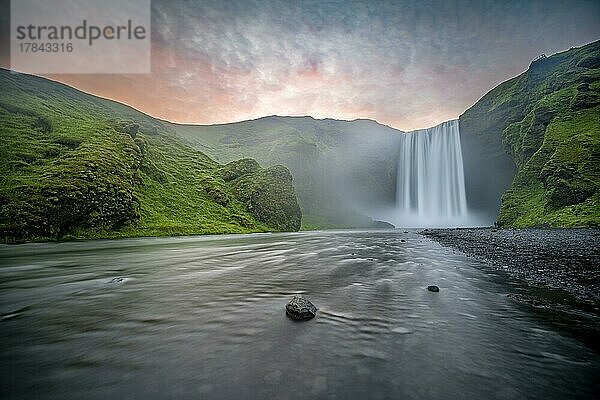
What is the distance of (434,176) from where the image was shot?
131750 mm

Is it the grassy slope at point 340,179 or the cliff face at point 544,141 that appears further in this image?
the grassy slope at point 340,179

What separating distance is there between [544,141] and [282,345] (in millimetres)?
82212

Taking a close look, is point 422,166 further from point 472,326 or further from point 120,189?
point 472,326

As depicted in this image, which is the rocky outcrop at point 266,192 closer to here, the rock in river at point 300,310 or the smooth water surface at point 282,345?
the smooth water surface at point 282,345

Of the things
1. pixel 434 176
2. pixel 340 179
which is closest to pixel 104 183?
pixel 434 176

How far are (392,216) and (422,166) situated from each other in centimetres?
5483

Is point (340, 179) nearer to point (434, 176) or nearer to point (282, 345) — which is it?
point (434, 176)

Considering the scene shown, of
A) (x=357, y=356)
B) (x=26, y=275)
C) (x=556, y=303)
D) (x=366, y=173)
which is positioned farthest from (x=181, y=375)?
(x=366, y=173)

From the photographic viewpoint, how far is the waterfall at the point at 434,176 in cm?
12138

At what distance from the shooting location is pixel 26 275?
15.5m

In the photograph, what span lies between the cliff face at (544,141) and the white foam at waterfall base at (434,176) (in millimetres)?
8579

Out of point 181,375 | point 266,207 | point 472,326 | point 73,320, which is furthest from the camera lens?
point 266,207

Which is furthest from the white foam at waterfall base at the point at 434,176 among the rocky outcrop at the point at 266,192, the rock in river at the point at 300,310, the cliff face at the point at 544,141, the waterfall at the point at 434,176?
the rock in river at the point at 300,310

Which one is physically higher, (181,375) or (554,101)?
(554,101)
